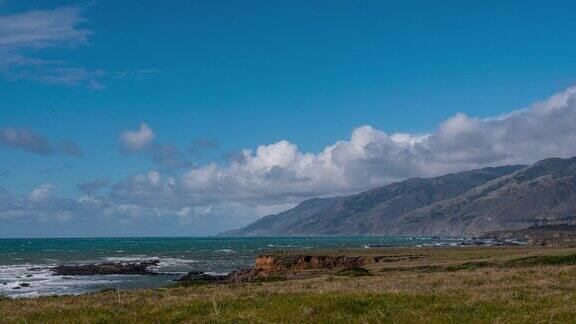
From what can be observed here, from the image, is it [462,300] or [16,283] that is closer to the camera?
[462,300]

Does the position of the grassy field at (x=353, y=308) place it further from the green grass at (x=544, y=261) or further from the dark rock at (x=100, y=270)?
the dark rock at (x=100, y=270)

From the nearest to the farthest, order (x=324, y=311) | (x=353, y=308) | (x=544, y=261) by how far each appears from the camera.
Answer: (x=324, y=311)
(x=353, y=308)
(x=544, y=261)

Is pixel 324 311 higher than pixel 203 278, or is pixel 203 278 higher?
pixel 324 311

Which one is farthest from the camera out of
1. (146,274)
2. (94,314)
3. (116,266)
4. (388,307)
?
(116,266)

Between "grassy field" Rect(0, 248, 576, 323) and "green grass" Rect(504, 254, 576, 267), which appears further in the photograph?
"green grass" Rect(504, 254, 576, 267)

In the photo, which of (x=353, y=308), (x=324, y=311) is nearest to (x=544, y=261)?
(x=353, y=308)

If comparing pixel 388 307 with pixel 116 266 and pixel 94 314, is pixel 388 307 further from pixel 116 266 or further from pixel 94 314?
pixel 116 266

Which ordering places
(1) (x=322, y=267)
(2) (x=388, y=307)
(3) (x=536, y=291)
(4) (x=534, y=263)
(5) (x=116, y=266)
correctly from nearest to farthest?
(2) (x=388, y=307) → (3) (x=536, y=291) → (4) (x=534, y=263) → (1) (x=322, y=267) → (5) (x=116, y=266)

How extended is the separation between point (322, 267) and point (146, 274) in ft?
99.6

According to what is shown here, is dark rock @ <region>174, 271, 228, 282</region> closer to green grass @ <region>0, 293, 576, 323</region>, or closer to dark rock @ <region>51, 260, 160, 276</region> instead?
dark rock @ <region>51, 260, 160, 276</region>

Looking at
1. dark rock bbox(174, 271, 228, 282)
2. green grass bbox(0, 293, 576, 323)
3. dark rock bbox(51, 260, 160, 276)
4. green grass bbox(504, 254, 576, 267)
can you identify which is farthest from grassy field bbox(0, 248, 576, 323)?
dark rock bbox(51, 260, 160, 276)

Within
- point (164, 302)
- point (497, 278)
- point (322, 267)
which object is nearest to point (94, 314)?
point (164, 302)

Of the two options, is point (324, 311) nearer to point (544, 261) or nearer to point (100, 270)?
point (544, 261)

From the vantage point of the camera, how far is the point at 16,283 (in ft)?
247
